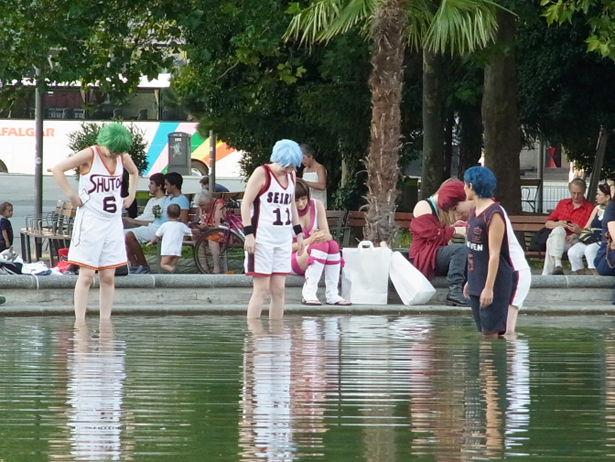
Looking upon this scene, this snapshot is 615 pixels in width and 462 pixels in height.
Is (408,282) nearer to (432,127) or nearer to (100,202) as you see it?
(100,202)

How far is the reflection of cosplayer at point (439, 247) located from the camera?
42.0 ft

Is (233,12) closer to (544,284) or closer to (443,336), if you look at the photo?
(544,284)

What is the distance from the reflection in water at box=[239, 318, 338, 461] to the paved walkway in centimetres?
158

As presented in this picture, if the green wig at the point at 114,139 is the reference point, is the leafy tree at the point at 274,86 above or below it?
above

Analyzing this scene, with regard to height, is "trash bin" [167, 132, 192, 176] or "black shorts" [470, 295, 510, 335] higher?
"trash bin" [167, 132, 192, 176]

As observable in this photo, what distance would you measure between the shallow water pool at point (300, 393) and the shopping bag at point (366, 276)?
76.0 inches

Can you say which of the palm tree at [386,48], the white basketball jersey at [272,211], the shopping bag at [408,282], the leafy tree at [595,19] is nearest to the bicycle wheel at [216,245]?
the palm tree at [386,48]

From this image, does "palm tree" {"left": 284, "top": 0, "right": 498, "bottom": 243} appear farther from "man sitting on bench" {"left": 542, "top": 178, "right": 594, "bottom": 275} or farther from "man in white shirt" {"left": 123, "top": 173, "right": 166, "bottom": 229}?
"man in white shirt" {"left": 123, "top": 173, "right": 166, "bottom": 229}

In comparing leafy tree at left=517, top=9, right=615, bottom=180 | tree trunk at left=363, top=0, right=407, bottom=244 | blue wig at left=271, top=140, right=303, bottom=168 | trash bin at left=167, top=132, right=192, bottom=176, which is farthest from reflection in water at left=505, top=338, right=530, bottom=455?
trash bin at left=167, top=132, right=192, bottom=176

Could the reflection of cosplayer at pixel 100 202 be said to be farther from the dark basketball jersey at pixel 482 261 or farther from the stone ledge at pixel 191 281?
the dark basketball jersey at pixel 482 261

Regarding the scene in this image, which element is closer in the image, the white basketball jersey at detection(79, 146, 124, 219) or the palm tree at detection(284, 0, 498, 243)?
the white basketball jersey at detection(79, 146, 124, 219)

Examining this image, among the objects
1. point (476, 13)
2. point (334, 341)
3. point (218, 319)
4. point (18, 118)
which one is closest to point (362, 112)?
point (476, 13)

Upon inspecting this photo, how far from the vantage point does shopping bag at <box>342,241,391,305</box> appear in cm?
1295

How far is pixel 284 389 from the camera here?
7.11 metres
